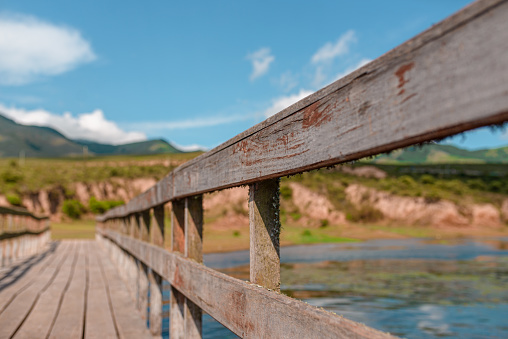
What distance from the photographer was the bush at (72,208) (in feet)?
137

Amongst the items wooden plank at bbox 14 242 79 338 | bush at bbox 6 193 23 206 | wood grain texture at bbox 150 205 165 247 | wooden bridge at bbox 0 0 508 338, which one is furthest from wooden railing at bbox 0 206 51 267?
bush at bbox 6 193 23 206

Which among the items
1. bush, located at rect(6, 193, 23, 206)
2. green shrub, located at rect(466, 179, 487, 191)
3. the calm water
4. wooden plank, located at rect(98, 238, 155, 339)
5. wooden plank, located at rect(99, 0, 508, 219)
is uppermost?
green shrub, located at rect(466, 179, 487, 191)

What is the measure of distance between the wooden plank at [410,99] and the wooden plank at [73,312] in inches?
141

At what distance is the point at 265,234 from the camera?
186 cm

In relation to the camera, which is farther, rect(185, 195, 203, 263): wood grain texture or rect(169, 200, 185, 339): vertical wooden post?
rect(169, 200, 185, 339): vertical wooden post

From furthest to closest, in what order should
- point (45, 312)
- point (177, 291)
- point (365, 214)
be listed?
point (365, 214) < point (45, 312) < point (177, 291)

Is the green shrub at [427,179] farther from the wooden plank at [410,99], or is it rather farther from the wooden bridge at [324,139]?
the wooden plank at [410,99]

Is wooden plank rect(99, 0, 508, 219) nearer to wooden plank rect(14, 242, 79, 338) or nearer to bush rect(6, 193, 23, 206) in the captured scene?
wooden plank rect(14, 242, 79, 338)

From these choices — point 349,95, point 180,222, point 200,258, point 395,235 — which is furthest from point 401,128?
point 395,235

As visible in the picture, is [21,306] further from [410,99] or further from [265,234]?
[410,99]

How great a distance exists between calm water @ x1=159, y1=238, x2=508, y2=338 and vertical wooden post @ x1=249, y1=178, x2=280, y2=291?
429 centimetres

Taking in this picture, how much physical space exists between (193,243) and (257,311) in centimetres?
136

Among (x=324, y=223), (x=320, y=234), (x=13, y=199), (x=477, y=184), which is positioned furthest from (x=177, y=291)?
(x=477, y=184)

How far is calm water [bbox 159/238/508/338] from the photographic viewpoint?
6.54 metres
